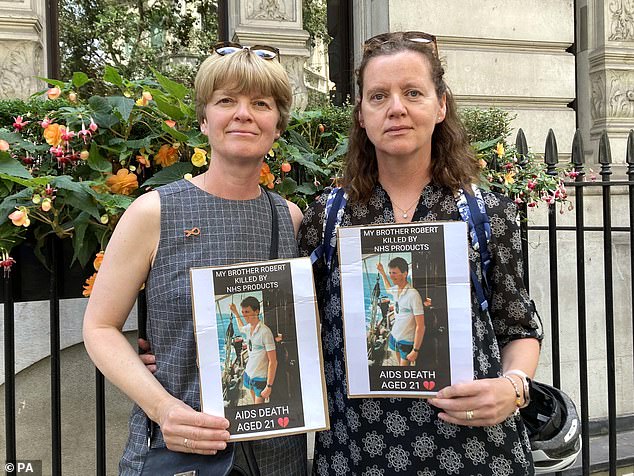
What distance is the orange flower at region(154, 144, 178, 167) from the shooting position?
238cm

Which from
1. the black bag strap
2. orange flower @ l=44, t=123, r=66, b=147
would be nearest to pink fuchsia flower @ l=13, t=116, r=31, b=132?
orange flower @ l=44, t=123, r=66, b=147

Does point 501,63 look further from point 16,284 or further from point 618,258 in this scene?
point 16,284

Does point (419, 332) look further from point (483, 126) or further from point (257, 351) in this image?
point (483, 126)

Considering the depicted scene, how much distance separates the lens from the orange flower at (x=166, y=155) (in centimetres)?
238

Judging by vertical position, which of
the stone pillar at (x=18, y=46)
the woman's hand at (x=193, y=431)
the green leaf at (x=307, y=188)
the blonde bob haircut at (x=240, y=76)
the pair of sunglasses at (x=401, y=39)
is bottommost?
the woman's hand at (x=193, y=431)

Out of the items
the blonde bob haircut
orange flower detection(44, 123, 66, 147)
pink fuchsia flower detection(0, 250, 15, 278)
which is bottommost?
pink fuchsia flower detection(0, 250, 15, 278)

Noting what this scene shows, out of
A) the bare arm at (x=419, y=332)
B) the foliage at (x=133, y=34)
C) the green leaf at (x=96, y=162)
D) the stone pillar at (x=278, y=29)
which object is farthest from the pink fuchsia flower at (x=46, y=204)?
the foliage at (x=133, y=34)

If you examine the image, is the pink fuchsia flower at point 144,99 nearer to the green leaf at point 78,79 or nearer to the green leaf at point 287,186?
the green leaf at point 78,79

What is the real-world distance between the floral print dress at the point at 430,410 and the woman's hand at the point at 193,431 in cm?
44

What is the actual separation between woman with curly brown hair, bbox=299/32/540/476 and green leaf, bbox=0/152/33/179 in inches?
43.1

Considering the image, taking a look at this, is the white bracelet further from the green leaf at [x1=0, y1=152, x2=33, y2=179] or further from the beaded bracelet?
the green leaf at [x1=0, y1=152, x2=33, y2=179]

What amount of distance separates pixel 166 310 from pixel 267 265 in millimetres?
341

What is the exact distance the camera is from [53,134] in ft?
7.21

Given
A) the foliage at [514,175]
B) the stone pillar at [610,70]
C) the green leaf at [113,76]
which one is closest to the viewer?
the green leaf at [113,76]
